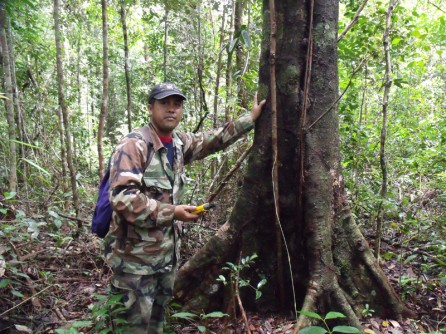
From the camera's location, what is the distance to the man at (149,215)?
2.58 m

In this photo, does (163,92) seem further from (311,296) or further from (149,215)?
(311,296)

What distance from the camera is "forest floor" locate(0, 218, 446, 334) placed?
3.03m

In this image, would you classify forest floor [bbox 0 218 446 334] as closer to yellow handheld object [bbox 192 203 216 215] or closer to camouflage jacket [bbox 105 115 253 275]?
camouflage jacket [bbox 105 115 253 275]

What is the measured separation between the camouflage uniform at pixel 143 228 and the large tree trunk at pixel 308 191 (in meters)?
0.74

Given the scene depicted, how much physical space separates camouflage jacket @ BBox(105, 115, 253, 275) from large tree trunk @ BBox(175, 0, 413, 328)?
27.9 inches

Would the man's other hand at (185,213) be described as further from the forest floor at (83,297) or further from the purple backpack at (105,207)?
the forest floor at (83,297)

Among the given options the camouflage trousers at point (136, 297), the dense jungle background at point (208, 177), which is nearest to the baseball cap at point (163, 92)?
the dense jungle background at point (208, 177)

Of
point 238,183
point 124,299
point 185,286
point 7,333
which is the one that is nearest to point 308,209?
point 185,286

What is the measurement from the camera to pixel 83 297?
12.7ft

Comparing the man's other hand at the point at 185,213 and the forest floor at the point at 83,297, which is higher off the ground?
the man's other hand at the point at 185,213

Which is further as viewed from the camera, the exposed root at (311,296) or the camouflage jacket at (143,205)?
the exposed root at (311,296)

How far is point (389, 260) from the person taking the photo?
4117mm

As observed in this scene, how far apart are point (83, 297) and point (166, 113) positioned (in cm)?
227

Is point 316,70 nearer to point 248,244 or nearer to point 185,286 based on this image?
point 248,244
